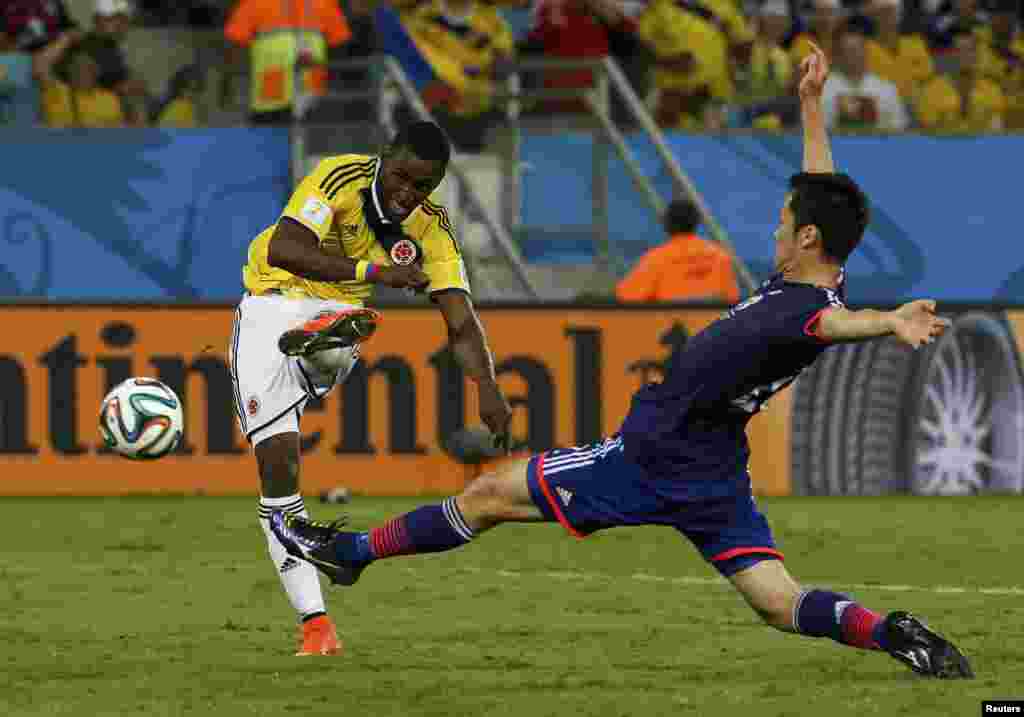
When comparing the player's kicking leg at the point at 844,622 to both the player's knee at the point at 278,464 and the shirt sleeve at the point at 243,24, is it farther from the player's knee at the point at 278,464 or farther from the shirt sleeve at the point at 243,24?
the shirt sleeve at the point at 243,24

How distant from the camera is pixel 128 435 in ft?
31.0

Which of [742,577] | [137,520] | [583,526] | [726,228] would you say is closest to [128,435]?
[583,526]

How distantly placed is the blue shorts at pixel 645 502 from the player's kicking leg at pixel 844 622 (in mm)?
88

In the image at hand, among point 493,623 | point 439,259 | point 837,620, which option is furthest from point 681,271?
point 837,620

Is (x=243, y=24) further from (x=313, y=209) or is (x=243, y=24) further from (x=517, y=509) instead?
(x=517, y=509)

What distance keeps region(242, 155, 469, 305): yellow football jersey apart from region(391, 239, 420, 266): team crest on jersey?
0.03m

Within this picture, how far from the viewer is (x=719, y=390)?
26.6 feet

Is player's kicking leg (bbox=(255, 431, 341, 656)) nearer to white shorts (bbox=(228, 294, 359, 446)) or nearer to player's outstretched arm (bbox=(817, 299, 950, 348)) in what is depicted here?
white shorts (bbox=(228, 294, 359, 446))

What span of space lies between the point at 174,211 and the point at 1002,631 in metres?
10.7

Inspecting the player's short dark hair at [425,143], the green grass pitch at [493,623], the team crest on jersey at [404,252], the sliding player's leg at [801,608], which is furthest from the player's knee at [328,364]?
the sliding player's leg at [801,608]

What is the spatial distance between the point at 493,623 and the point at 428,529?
1565 millimetres

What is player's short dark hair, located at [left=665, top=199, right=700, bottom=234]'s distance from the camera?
683 inches

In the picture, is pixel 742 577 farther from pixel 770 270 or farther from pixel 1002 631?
pixel 770 270

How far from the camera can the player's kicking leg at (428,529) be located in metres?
8.38
